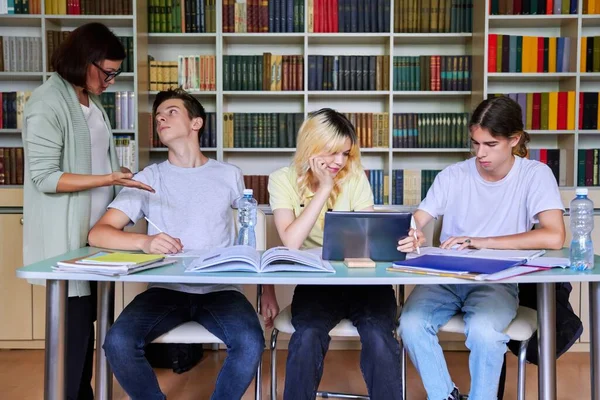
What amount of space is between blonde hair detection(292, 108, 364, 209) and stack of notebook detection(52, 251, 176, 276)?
66cm

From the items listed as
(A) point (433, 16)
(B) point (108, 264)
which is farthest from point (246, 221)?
(A) point (433, 16)

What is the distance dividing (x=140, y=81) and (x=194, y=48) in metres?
0.51

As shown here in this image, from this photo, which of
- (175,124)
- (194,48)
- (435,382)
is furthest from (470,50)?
(435,382)

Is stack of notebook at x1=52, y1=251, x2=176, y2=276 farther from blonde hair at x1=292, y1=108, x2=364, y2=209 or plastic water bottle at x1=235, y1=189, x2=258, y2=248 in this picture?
blonde hair at x1=292, y1=108, x2=364, y2=209

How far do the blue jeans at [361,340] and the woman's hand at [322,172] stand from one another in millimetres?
354

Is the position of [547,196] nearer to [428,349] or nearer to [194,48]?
[428,349]

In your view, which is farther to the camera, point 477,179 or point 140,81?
point 140,81

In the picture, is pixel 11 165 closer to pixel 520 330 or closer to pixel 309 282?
pixel 309 282

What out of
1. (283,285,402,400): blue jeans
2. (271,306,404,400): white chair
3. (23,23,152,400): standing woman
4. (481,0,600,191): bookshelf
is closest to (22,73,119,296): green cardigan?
(23,23,152,400): standing woman

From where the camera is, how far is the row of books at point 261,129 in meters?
3.85

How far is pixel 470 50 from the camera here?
3928 mm

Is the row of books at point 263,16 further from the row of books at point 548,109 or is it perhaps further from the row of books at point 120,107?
the row of books at point 548,109

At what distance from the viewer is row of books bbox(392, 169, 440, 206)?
3902mm

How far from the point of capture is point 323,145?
2107mm
